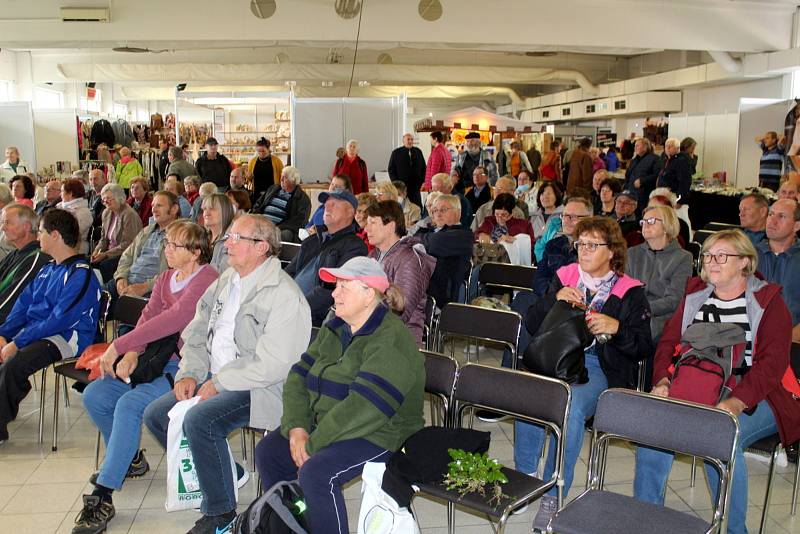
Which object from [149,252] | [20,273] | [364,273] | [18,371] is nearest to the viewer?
[364,273]

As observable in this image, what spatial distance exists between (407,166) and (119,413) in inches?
308

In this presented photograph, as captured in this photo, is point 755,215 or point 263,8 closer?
point 755,215

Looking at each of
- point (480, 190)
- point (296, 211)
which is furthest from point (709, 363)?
point (480, 190)

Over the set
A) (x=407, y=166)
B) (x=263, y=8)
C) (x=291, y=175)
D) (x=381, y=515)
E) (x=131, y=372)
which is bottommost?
(x=381, y=515)

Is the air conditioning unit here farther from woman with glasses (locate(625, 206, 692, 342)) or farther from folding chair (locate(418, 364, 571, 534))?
folding chair (locate(418, 364, 571, 534))

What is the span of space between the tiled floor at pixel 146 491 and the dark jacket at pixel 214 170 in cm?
672

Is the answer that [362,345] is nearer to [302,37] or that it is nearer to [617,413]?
[617,413]

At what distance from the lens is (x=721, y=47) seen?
1116 centimetres

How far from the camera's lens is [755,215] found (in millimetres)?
4777

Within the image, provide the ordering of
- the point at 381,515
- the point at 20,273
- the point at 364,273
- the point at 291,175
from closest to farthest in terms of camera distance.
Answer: the point at 381,515
the point at 364,273
the point at 20,273
the point at 291,175

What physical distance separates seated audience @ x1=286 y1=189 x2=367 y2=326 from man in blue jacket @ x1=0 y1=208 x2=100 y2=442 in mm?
1190

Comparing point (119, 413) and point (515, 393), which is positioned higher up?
point (515, 393)

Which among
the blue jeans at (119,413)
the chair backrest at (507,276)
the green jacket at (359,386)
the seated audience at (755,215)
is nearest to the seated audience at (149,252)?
the blue jeans at (119,413)

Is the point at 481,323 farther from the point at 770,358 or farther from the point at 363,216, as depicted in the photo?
the point at 770,358
